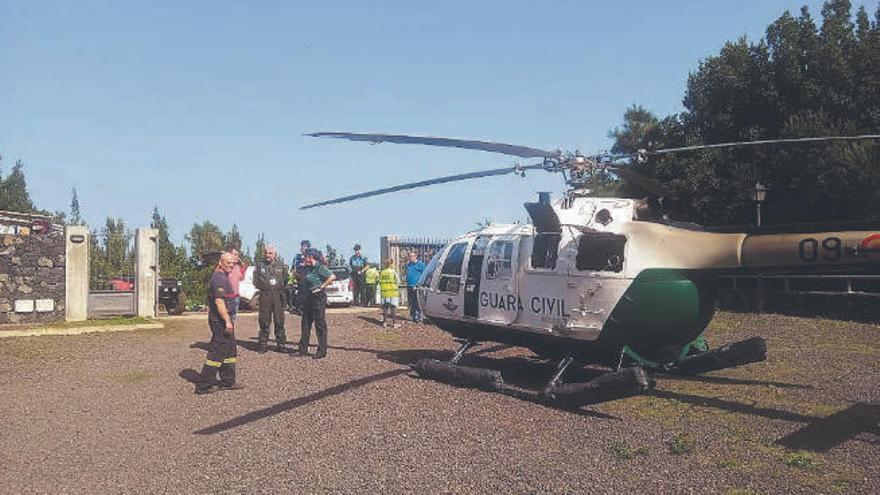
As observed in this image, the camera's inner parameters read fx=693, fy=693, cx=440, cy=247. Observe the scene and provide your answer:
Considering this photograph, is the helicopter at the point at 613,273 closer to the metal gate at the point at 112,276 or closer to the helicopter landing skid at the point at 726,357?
the helicopter landing skid at the point at 726,357

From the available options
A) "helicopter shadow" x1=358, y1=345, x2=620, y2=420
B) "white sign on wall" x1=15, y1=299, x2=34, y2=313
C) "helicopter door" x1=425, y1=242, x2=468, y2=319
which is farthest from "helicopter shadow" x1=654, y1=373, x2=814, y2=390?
"white sign on wall" x1=15, y1=299, x2=34, y2=313

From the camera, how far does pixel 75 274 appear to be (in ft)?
57.8

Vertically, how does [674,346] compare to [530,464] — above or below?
above

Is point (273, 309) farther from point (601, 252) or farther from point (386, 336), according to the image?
point (601, 252)

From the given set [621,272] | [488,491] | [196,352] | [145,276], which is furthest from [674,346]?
[145,276]

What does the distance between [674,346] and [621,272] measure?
4.21 ft

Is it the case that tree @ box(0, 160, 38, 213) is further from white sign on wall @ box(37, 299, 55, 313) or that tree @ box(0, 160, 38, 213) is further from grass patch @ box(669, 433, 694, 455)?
grass patch @ box(669, 433, 694, 455)

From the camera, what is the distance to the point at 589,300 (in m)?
8.83

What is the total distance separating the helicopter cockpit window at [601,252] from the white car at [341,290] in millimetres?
Answer: 15806

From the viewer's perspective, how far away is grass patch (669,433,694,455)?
6.56 metres

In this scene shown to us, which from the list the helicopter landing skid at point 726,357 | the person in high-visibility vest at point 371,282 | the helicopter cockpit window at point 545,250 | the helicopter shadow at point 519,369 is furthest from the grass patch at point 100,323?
the helicopter landing skid at point 726,357

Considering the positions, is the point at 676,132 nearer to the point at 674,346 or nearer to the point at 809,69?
the point at 809,69

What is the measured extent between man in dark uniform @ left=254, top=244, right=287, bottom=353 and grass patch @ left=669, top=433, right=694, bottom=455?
27.4ft

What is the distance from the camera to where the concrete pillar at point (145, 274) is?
61.0 ft
